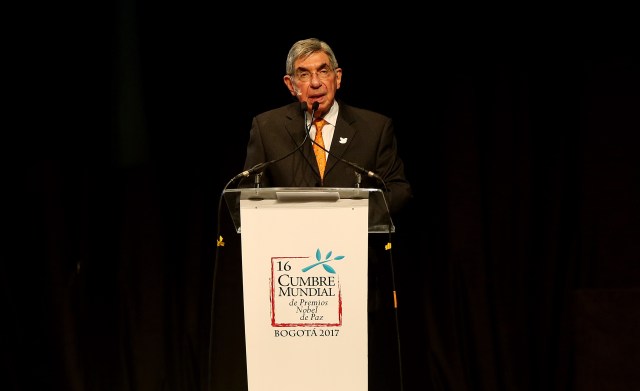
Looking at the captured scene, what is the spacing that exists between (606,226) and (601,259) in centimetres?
15

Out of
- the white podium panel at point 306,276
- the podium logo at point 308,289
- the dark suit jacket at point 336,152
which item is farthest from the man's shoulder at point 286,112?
the podium logo at point 308,289

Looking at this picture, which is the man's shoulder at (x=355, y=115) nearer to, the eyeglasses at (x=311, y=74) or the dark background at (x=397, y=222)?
the eyeglasses at (x=311, y=74)

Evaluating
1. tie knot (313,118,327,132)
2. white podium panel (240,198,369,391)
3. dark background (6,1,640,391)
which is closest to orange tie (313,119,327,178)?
tie knot (313,118,327,132)

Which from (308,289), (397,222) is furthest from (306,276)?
(397,222)

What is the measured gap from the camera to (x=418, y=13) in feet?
11.1

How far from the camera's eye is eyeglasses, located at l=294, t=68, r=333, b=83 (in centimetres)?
266

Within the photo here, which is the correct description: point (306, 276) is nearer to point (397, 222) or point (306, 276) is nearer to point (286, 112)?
point (286, 112)

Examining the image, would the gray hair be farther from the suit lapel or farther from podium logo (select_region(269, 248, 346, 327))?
podium logo (select_region(269, 248, 346, 327))

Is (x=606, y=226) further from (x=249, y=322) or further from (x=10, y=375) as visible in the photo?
(x=10, y=375)

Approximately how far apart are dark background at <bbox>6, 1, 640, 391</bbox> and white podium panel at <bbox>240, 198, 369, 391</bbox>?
136 centimetres

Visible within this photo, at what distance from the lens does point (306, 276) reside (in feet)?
7.04

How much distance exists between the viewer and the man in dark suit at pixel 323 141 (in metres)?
2.62

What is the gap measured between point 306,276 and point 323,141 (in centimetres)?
72

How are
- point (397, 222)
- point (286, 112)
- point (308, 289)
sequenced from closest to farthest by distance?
point (308, 289)
point (286, 112)
point (397, 222)
